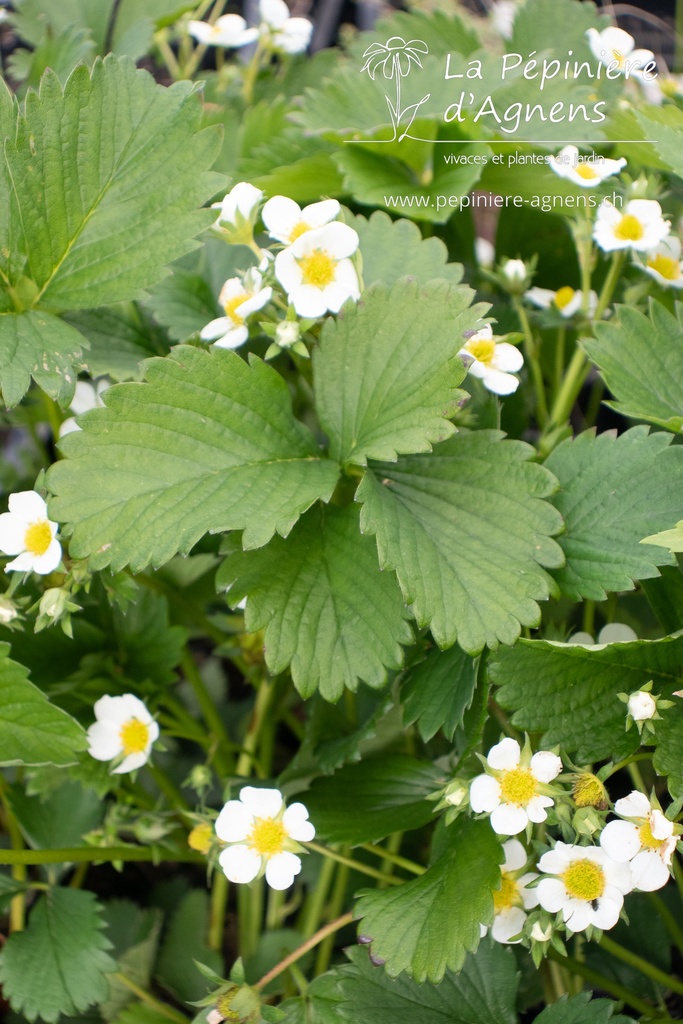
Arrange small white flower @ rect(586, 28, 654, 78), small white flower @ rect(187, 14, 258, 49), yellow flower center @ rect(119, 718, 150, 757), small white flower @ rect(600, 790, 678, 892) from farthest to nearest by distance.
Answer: small white flower @ rect(187, 14, 258, 49)
small white flower @ rect(586, 28, 654, 78)
yellow flower center @ rect(119, 718, 150, 757)
small white flower @ rect(600, 790, 678, 892)

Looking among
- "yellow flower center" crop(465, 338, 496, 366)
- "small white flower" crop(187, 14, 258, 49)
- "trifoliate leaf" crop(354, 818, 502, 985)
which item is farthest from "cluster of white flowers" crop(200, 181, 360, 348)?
"small white flower" crop(187, 14, 258, 49)

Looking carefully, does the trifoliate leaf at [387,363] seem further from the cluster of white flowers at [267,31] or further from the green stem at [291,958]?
the cluster of white flowers at [267,31]

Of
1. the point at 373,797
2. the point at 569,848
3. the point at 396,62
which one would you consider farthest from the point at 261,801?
the point at 396,62

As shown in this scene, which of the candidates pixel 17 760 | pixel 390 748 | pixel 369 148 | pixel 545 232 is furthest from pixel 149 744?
pixel 545 232

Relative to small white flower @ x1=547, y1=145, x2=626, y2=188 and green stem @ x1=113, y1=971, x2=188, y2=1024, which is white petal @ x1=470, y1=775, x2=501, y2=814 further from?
small white flower @ x1=547, y1=145, x2=626, y2=188

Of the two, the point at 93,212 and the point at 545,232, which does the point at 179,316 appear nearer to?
the point at 93,212

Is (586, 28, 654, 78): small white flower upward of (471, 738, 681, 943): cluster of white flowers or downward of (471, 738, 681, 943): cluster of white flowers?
upward
